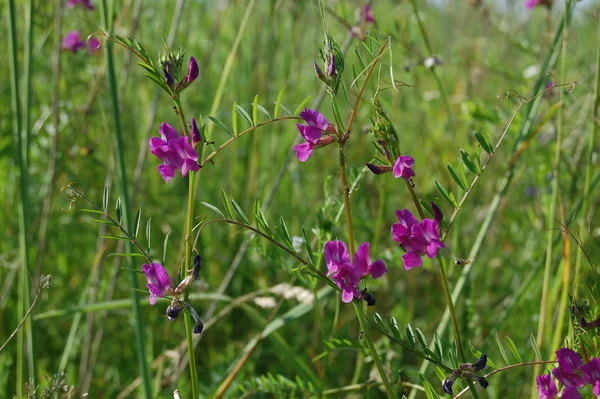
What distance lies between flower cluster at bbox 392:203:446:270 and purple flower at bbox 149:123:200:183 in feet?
0.75

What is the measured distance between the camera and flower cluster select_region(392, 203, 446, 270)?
0.77 meters

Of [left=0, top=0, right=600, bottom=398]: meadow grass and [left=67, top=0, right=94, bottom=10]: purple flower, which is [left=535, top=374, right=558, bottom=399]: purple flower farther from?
[left=67, top=0, right=94, bottom=10]: purple flower

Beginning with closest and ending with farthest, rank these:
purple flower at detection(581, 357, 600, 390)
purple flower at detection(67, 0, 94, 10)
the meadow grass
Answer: purple flower at detection(581, 357, 600, 390) → the meadow grass → purple flower at detection(67, 0, 94, 10)

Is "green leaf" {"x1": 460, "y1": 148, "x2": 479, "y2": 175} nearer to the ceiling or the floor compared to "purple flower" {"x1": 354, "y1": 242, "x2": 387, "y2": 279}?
nearer to the ceiling

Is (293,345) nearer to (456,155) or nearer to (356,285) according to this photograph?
(456,155)

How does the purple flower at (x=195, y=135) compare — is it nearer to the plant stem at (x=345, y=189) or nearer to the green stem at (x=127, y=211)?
the plant stem at (x=345, y=189)

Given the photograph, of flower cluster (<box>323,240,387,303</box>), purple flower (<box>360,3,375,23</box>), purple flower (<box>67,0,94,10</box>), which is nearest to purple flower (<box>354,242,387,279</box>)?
flower cluster (<box>323,240,387,303</box>)

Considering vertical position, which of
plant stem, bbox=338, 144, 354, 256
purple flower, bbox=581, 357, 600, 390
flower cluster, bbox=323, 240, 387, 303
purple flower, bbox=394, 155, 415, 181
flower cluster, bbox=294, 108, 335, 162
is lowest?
purple flower, bbox=581, 357, 600, 390

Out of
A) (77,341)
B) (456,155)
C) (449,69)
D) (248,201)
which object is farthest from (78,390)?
(449,69)

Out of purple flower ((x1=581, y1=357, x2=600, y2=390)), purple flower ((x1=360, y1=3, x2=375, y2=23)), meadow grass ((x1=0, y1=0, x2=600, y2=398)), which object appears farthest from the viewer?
purple flower ((x1=360, y1=3, x2=375, y2=23))

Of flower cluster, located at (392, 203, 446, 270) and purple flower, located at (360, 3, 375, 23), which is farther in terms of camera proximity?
purple flower, located at (360, 3, 375, 23)

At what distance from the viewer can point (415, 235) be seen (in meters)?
0.78

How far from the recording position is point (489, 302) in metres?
1.84

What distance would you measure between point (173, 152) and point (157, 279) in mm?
142
